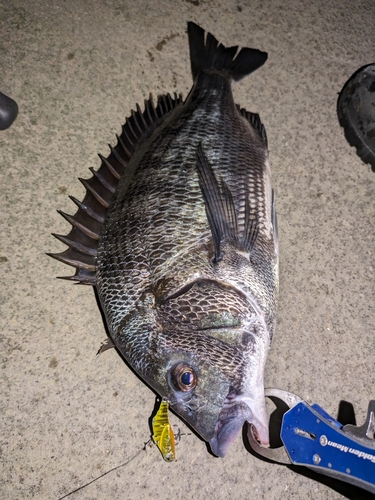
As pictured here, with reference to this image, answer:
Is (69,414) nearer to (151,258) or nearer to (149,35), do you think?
(151,258)

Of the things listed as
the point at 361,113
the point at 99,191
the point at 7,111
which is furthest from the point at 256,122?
the point at 7,111

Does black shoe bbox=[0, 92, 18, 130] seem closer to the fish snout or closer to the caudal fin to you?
the caudal fin

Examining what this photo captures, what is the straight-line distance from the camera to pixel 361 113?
2.40 meters

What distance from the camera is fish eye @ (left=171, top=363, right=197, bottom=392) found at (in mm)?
1462

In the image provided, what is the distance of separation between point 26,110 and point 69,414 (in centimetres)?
160

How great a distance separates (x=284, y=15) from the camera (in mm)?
2709

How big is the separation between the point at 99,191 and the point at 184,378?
3.25 feet

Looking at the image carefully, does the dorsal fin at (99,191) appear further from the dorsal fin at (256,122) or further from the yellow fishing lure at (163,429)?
the yellow fishing lure at (163,429)

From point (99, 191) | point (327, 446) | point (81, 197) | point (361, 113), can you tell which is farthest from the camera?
point (361, 113)

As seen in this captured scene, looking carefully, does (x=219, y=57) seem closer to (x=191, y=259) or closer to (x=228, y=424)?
(x=191, y=259)

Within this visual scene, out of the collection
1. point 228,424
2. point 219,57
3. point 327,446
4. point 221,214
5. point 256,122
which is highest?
point 219,57

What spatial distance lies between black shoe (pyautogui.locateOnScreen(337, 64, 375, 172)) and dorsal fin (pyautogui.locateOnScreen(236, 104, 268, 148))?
0.62m

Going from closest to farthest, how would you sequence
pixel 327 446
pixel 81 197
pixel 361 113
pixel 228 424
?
pixel 228 424
pixel 327 446
pixel 81 197
pixel 361 113

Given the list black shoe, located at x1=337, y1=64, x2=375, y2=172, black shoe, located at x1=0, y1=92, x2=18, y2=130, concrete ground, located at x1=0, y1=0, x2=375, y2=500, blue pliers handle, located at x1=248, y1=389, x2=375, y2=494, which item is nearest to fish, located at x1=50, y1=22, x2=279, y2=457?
blue pliers handle, located at x1=248, y1=389, x2=375, y2=494
